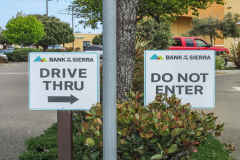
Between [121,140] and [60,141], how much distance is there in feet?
1.88

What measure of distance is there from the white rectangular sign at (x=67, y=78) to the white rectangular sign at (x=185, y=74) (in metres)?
0.64

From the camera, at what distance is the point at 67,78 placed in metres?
2.61

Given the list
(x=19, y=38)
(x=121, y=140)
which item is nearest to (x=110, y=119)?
(x=121, y=140)

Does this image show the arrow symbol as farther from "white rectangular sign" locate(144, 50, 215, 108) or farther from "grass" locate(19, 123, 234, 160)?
"grass" locate(19, 123, 234, 160)

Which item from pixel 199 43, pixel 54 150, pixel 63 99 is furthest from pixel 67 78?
pixel 199 43

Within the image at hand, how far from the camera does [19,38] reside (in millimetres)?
36969

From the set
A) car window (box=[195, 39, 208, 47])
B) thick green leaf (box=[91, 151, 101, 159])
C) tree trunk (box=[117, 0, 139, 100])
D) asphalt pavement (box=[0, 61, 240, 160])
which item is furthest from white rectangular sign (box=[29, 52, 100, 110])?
car window (box=[195, 39, 208, 47])

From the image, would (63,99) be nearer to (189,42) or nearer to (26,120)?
(26,120)

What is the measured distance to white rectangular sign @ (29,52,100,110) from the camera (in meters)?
2.61

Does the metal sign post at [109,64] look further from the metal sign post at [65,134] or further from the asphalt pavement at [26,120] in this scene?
the asphalt pavement at [26,120]

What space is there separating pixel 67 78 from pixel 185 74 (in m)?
1.14

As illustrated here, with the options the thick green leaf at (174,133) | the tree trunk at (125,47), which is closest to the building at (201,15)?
the tree trunk at (125,47)

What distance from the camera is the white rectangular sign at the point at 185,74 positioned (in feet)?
9.53

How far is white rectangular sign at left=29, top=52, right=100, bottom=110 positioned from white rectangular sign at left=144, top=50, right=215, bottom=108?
64 centimetres
